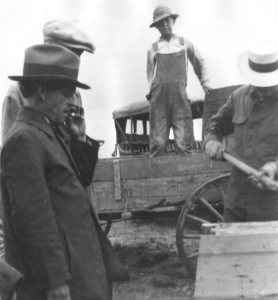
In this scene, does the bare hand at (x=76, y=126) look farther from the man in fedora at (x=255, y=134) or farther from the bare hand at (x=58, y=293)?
the man in fedora at (x=255, y=134)

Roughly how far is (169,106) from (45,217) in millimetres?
4326

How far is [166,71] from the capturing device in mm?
6070

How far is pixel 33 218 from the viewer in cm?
176

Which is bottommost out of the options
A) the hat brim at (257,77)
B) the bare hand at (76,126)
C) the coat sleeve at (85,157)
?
the coat sleeve at (85,157)

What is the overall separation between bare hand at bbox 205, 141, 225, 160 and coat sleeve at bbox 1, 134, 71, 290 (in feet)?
5.54

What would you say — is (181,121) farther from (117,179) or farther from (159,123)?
(117,179)

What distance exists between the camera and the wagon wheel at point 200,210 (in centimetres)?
434

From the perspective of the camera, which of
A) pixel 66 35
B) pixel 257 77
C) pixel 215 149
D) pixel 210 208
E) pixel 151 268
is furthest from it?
pixel 151 268

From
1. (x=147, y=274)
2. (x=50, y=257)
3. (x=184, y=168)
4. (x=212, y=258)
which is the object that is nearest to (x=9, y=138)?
(x=50, y=257)

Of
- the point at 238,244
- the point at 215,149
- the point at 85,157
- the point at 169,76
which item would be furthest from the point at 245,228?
the point at 169,76

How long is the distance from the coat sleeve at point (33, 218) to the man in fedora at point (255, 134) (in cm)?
151

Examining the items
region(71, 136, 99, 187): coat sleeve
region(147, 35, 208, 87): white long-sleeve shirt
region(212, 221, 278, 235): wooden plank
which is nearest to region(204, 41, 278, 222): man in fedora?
region(212, 221, 278, 235): wooden plank

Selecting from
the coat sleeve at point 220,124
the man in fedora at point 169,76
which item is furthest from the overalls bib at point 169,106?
the coat sleeve at point 220,124

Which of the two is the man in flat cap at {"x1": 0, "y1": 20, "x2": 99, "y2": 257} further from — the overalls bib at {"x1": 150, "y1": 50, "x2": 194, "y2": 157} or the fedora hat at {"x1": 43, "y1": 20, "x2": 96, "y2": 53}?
the overalls bib at {"x1": 150, "y1": 50, "x2": 194, "y2": 157}
